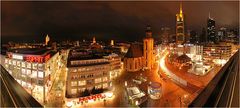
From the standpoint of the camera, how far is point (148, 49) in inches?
563

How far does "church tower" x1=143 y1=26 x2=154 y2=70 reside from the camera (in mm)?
13935

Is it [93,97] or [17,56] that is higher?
[17,56]

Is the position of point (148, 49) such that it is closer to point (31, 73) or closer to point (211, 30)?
point (31, 73)

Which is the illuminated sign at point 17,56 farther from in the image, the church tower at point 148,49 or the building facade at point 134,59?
the church tower at point 148,49

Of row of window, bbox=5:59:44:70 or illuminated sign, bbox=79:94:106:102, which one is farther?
row of window, bbox=5:59:44:70

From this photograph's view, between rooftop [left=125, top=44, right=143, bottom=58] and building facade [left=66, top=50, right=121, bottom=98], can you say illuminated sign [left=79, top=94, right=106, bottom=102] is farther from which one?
rooftop [left=125, top=44, right=143, bottom=58]

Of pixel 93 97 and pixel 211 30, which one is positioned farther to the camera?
pixel 211 30

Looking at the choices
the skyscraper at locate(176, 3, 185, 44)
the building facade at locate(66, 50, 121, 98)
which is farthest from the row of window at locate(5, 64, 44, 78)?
the skyscraper at locate(176, 3, 185, 44)

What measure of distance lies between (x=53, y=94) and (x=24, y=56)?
82.7 inches

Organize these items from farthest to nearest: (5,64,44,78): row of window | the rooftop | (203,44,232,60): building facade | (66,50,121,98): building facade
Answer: (203,44,232,60): building facade < the rooftop < (5,64,44,78): row of window < (66,50,121,98): building facade

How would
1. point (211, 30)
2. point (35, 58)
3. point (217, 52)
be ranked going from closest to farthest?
point (35, 58) → point (217, 52) → point (211, 30)

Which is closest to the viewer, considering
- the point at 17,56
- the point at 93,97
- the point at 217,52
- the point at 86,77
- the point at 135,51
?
the point at 93,97

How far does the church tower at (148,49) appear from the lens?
1394 cm

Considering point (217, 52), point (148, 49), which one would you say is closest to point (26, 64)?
point (148, 49)
